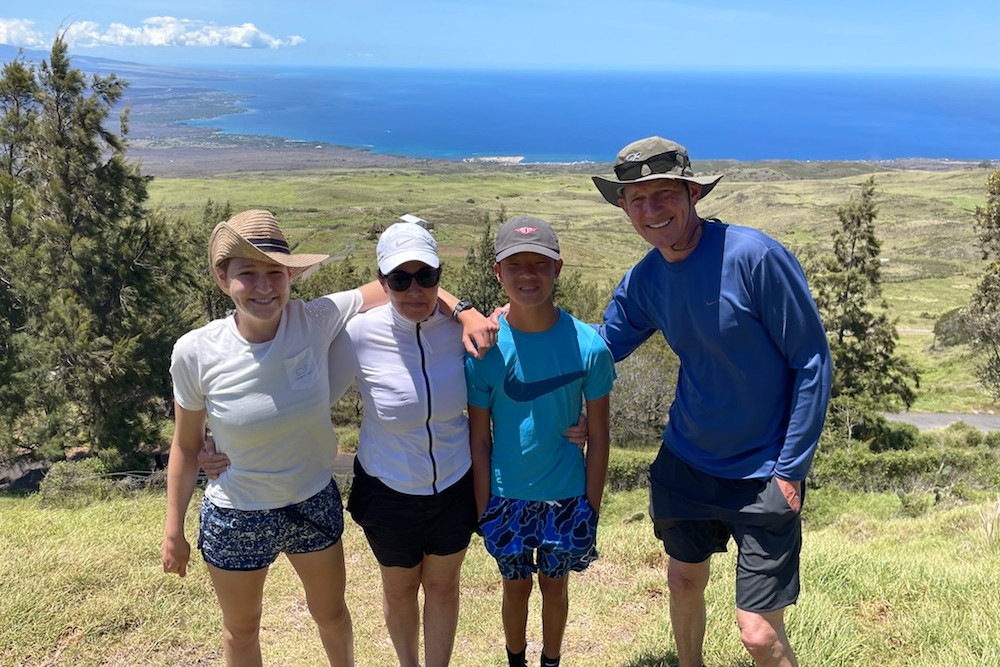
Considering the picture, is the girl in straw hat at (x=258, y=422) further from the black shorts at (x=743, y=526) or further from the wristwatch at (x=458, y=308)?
the black shorts at (x=743, y=526)

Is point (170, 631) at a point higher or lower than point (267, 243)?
lower

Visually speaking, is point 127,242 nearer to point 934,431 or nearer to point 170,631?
point 170,631

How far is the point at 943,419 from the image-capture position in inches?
1021

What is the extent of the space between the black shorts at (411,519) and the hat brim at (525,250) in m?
1.01

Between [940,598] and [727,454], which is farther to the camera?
[940,598]

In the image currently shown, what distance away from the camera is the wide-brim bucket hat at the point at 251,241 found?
2.60 metres

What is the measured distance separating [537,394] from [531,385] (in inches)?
1.8

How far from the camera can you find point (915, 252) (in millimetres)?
72688

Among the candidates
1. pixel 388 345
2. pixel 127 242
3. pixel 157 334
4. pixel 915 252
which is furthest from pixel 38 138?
pixel 915 252

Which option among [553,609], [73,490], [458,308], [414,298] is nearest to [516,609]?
[553,609]

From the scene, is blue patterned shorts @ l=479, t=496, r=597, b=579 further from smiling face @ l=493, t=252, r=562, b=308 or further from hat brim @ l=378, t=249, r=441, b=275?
hat brim @ l=378, t=249, r=441, b=275

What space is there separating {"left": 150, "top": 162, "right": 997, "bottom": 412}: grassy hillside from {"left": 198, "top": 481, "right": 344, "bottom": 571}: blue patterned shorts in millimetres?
23001

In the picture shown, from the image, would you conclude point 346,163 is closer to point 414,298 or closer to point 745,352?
point 414,298

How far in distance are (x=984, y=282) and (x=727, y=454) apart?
24177 millimetres
